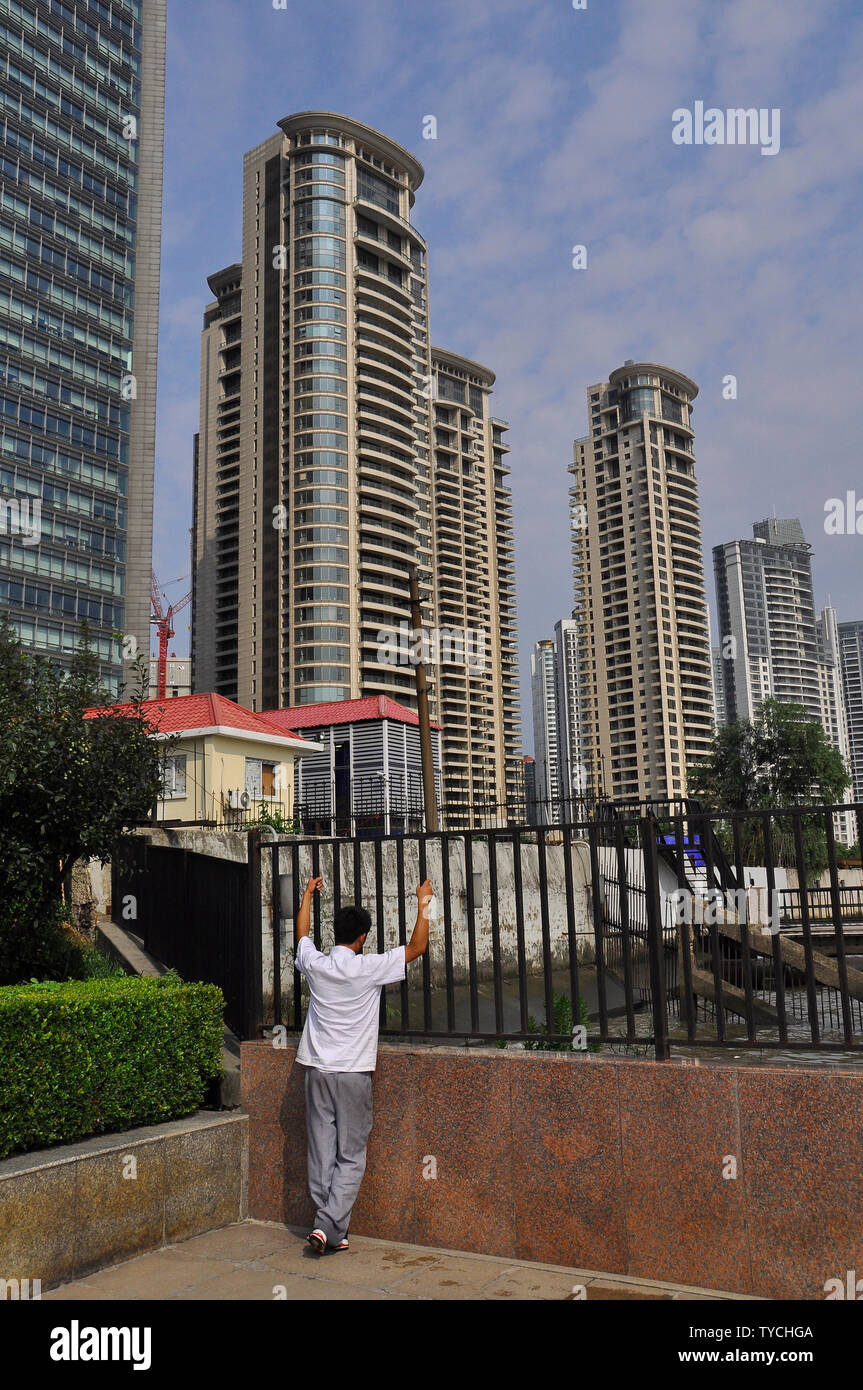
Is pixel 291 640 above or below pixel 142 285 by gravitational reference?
below

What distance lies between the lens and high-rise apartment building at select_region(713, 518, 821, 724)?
181 meters

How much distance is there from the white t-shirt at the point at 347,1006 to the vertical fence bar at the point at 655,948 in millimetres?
1376

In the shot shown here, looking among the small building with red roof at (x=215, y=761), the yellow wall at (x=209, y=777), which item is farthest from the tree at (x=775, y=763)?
the yellow wall at (x=209, y=777)

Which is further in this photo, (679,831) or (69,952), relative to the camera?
(69,952)

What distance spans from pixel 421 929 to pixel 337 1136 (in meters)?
1.29

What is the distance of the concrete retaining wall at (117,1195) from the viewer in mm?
5141

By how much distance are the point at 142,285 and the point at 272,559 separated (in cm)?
2779

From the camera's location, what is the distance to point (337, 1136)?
573cm

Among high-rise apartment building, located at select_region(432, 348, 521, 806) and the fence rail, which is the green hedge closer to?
the fence rail
